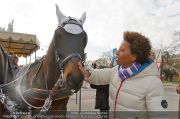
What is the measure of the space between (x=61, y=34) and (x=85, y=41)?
1.04 feet

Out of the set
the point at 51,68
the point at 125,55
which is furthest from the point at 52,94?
the point at 125,55

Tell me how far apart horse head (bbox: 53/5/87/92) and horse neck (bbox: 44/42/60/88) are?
5.6 inches

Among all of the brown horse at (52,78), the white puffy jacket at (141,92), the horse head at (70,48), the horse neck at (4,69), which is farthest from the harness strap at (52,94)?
the white puffy jacket at (141,92)

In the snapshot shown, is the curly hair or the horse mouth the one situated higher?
the curly hair

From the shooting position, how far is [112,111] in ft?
12.1

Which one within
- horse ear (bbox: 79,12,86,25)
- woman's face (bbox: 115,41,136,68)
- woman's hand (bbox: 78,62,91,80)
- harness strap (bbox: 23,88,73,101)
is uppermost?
horse ear (bbox: 79,12,86,25)

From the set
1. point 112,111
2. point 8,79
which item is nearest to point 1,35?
point 8,79

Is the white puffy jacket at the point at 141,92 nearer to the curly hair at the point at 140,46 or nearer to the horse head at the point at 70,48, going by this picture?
the curly hair at the point at 140,46

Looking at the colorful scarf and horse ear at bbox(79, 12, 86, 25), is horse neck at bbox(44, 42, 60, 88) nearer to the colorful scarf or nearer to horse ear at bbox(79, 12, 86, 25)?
horse ear at bbox(79, 12, 86, 25)

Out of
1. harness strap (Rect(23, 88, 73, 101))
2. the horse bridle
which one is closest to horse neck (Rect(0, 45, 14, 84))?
harness strap (Rect(23, 88, 73, 101))

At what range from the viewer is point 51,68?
432cm

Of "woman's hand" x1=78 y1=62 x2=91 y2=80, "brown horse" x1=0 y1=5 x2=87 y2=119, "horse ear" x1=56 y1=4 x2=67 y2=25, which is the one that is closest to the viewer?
"woman's hand" x1=78 y1=62 x2=91 y2=80

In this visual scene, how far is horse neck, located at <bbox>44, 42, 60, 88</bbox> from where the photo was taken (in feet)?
14.1

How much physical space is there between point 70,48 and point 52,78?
1.71ft
